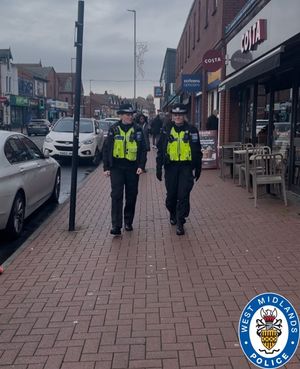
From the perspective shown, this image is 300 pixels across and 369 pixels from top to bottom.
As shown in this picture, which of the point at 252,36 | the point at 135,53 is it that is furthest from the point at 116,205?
the point at 135,53

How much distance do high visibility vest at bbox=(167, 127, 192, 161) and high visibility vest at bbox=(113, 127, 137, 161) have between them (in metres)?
0.55

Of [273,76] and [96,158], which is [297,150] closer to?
[273,76]

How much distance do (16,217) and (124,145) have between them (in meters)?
1.80

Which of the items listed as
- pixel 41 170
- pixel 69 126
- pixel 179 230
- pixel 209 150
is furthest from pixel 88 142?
pixel 179 230

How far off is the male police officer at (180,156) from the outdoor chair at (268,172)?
204 centimetres

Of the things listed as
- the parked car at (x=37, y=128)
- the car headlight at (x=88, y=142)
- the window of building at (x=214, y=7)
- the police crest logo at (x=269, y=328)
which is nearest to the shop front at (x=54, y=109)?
the parked car at (x=37, y=128)

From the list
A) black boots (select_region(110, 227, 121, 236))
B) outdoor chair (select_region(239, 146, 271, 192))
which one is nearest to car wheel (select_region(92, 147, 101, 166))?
outdoor chair (select_region(239, 146, 271, 192))

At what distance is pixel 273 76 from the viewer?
10953mm

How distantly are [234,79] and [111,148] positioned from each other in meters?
5.78

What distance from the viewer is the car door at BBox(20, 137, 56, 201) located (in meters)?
8.09

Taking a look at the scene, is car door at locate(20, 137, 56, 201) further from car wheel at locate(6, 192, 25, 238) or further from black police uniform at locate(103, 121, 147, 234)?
black police uniform at locate(103, 121, 147, 234)

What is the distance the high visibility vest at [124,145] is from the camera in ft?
22.1

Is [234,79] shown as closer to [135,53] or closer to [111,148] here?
[111,148]

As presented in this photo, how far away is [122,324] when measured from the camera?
392 centimetres
